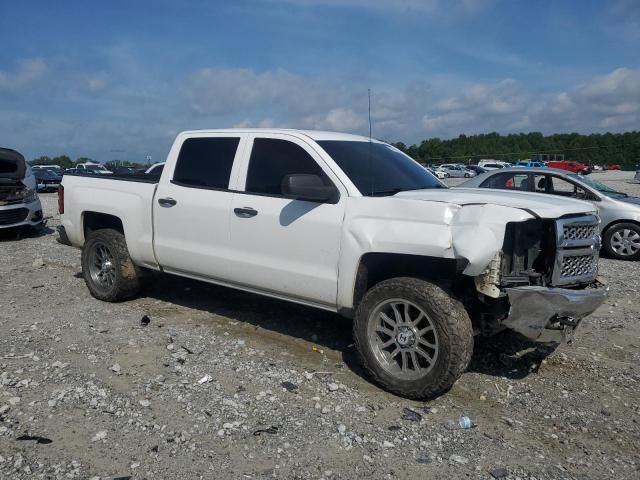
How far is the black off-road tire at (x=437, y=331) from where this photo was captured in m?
4.04

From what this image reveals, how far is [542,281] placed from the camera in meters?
4.29

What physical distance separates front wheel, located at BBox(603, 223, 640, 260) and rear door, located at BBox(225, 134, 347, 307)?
771 cm

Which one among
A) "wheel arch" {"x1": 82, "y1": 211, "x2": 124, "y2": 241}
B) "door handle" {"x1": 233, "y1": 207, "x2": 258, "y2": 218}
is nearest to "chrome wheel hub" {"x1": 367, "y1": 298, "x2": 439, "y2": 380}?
"door handle" {"x1": 233, "y1": 207, "x2": 258, "y2": 218}

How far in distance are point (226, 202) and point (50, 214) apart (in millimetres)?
14230

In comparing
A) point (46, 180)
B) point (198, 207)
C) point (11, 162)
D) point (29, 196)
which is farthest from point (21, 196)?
point (46, 180)

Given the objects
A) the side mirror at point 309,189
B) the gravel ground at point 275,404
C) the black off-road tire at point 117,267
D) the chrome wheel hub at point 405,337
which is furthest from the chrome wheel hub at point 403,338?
the black off-road tire at point 117,267

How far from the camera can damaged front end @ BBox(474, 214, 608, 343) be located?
4023mm

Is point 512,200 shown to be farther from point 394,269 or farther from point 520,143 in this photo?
point 520,143

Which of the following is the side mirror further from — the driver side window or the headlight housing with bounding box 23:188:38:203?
the headlight housing with bounding box 23:188:38:203

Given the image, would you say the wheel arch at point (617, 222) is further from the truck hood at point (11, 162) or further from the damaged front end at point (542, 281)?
the truck hood at point (11, 162)

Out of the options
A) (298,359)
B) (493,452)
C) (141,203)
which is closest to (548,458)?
(493,452)

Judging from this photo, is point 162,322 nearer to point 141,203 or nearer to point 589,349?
point 141,203

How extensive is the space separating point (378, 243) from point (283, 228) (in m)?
0.97

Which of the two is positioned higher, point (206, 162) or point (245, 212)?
point (206, 162)
